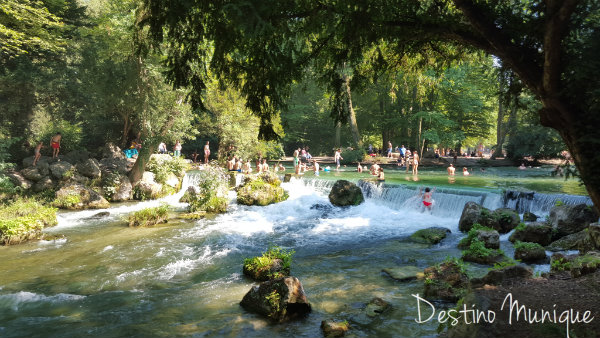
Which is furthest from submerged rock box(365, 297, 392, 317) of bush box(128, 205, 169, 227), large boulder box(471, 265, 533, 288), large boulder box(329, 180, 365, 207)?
large boulder box(329, 180, 365, 207)

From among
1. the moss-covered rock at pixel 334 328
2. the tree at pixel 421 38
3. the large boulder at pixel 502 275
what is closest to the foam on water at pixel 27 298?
the moss-covered rock at pixel 334 328

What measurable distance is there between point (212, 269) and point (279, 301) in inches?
137

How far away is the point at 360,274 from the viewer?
8961 mm

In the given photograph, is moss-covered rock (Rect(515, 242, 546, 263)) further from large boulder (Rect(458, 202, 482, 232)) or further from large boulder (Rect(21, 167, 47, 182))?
large boulder (Rect(21, 167, 47, 182))

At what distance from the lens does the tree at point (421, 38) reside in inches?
141

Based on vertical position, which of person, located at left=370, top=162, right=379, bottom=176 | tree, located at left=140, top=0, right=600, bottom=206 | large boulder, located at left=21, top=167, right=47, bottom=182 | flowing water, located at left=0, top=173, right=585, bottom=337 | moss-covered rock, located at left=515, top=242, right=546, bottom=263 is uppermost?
tree, located at left=140, top=0, right=600, bottom=206

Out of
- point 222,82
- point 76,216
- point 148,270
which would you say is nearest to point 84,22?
point 76,216

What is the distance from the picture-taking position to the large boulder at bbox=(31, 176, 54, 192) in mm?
17828

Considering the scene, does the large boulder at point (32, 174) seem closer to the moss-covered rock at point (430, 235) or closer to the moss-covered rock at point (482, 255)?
the moss-covered rock at point (430, 235)

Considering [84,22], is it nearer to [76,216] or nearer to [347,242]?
[76,216]

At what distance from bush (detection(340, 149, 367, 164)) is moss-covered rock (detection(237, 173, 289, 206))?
14470 mm

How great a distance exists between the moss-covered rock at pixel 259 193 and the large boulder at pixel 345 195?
98.8 inches

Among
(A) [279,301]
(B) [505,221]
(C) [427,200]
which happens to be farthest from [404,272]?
(C) [427,200]

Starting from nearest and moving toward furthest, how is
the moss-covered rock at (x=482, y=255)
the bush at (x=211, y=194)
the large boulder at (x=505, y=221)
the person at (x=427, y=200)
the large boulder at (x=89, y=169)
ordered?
the moss-covered rock at (x=482, y=255)
the large boulder at (x=505, y=221)
the person at (x=427, y=200)
the bush at (x=211, y=194)
the large boulder at (x=89, y=169)
